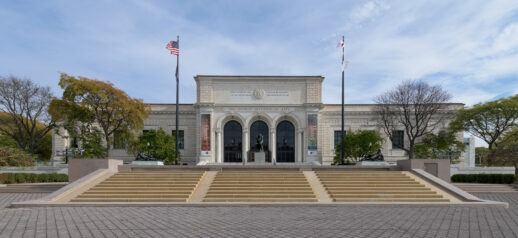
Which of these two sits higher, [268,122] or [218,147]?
[268,122]

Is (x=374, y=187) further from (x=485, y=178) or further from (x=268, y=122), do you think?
(x=268, y=122)

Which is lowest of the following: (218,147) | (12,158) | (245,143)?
(12,158)

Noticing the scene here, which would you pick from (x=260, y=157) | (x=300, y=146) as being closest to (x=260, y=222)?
(x=260, y=157)

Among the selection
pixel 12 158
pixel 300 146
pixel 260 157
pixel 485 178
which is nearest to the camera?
pixel 12 158

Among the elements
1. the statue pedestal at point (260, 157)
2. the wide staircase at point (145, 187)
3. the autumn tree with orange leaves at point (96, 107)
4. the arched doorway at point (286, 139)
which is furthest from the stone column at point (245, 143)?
the wide staircase at point (145, 187)

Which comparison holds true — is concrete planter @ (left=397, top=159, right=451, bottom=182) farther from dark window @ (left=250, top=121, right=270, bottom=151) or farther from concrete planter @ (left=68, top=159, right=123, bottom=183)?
dark window @ (left=250, top=121, right=270, bottom=151)

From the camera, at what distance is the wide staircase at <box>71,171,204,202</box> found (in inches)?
746

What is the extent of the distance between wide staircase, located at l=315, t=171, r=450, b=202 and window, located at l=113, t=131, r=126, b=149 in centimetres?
2676

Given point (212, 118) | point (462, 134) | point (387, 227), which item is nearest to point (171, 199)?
point (387, 227)

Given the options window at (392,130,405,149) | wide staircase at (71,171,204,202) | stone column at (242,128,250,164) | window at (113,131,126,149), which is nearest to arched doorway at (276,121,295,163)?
stone column at (242,128,250,164)

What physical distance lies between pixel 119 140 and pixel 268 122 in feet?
55.9

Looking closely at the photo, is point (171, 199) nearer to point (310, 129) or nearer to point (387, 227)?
point (387, 227)

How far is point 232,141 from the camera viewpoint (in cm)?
5081

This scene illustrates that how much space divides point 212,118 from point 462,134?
1211 inches
